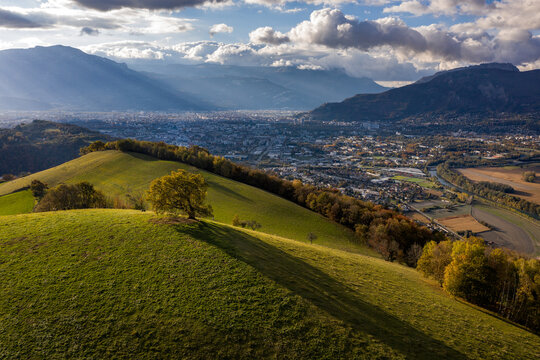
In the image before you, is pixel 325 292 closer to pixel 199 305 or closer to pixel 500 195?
pixel 199 305

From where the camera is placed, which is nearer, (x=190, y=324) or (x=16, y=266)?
(x=190, y=324)

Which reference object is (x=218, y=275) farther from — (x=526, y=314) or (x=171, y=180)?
(x=526, y=314)

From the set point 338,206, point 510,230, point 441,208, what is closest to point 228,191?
point 338,206

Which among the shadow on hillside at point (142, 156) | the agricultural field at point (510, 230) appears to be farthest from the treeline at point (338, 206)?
the agricultural field at point (510, 230)

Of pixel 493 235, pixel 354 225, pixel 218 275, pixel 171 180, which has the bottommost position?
pixel 493 235

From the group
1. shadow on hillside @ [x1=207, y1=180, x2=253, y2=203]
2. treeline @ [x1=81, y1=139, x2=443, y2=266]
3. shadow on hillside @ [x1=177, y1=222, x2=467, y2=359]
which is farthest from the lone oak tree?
treeline @ [x1=81, y1=139, x2=443, y2=266]

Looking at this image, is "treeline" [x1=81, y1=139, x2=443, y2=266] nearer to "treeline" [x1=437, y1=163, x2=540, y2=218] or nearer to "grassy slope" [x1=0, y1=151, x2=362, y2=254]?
"grassy slope" [x1=0, y1=151, x2=362, y2=254]

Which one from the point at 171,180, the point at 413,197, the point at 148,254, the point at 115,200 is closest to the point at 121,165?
the point at 115,200
